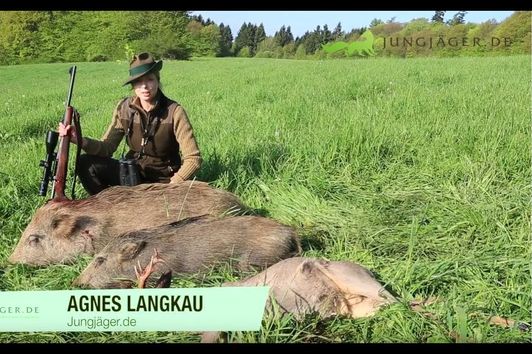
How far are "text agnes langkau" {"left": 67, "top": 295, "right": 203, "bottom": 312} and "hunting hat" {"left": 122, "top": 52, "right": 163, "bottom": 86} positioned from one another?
1846 mm

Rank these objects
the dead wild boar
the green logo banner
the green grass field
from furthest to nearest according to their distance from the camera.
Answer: the dead wild boar < the green grass field < the green logo banner

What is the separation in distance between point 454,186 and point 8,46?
3.12 metres

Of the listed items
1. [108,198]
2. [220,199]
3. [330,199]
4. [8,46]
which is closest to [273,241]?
[220,199]

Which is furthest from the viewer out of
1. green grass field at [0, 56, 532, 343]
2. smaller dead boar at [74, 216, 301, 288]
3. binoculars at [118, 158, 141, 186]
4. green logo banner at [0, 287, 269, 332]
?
binoculars at [118, 158, 141, 186]

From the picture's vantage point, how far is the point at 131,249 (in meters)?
3.32

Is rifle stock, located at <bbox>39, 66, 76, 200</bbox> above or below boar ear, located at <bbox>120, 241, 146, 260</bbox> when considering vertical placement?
above

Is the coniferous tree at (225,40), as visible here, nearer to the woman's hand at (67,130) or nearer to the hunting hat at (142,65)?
the hunting hat at (142,65)

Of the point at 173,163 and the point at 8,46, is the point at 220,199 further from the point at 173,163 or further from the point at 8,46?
the point at 8,46

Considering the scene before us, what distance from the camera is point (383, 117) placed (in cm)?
522

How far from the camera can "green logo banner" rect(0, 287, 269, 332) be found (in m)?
2.71

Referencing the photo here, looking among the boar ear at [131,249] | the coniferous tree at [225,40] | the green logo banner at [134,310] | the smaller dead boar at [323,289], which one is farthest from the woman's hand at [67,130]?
the smaller dead boar at [323,289]

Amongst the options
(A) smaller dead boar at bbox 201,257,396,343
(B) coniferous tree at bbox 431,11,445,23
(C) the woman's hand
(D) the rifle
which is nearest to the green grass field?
(A) smaller dead boar at bbox 201,257,396,343

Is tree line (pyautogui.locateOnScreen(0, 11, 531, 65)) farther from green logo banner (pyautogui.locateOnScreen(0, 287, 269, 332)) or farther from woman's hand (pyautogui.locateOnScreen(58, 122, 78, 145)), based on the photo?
green logo banner (pyautogui.locateOnScreen(0, 287, 269, 332))

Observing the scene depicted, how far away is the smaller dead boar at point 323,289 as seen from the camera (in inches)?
114
